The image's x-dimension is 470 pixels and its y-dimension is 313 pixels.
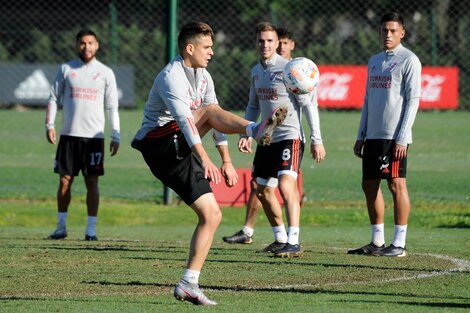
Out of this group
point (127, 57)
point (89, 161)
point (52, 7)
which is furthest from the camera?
point (52, 7)

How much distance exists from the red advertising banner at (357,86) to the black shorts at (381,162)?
16136 mm

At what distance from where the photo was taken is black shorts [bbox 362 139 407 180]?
35.3 ft

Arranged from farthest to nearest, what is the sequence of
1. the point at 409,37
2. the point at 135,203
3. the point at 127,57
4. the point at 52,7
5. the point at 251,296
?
the point at 52,7 → the point at 409,37 → the point at 127,57 → the point at 135,203 → the point at 251,296

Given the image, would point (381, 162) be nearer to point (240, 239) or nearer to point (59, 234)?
point (240, 239)

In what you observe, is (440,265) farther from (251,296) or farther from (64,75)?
(64,75)

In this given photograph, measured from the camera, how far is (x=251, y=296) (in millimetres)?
7914

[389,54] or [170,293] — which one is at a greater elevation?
[389,54]

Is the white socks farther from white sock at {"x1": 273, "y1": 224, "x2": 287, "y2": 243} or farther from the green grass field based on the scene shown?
white sock at {"x1": 273, "y1": 224, "x2": 287, "y2": 243}

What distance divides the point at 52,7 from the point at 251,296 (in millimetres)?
35276

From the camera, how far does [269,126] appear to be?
24.8ft

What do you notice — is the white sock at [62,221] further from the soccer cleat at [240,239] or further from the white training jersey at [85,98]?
the soccer cleat at [240,239]

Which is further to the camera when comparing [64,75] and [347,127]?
[347,127]

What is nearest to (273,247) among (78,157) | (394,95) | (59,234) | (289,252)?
(289,252)

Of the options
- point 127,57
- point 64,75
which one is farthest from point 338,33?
point 64,75
